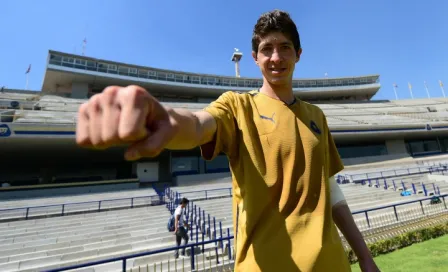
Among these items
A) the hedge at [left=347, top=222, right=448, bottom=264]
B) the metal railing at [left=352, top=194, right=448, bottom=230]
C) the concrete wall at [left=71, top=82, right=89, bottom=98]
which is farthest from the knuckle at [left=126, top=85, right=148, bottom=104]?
the concrete wall at [left=71, top=82, right=89, bottom=98]

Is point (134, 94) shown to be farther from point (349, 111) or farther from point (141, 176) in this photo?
point (349, 111)

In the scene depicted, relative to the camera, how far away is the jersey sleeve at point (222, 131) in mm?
1086

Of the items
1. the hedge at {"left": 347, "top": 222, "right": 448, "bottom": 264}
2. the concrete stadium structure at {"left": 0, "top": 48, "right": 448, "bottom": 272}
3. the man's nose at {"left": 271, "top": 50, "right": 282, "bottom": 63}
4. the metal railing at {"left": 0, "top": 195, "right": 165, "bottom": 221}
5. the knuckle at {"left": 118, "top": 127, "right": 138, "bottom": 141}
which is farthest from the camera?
the metal railing at {"left": 0, "top": 195, "right": 165, "bottom": 221}

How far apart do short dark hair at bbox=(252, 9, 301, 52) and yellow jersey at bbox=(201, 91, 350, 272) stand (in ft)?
1.47

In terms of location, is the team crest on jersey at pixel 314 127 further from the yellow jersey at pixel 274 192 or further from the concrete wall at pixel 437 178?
the concrete wall at pixel 437 178

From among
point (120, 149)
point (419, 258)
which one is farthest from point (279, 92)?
point (120, 149)

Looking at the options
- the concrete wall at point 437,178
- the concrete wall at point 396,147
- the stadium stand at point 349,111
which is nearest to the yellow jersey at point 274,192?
the stadium stand at point 349,111

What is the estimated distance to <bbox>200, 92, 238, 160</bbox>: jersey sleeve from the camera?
109 centimetres

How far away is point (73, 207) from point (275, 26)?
53.9ft

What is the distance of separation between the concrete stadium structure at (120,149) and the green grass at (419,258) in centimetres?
1849

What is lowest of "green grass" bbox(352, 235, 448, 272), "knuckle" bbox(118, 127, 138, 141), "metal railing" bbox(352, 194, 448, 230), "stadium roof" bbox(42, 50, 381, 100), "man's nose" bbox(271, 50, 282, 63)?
"green grass" bbox(352, 235, 448, 272)

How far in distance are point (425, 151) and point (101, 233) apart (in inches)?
1614

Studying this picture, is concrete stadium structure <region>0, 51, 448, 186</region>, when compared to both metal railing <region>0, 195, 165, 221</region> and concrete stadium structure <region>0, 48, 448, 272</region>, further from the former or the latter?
metal railing <region>0, 195, 165, 221</region>

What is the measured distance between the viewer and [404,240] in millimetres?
7758
